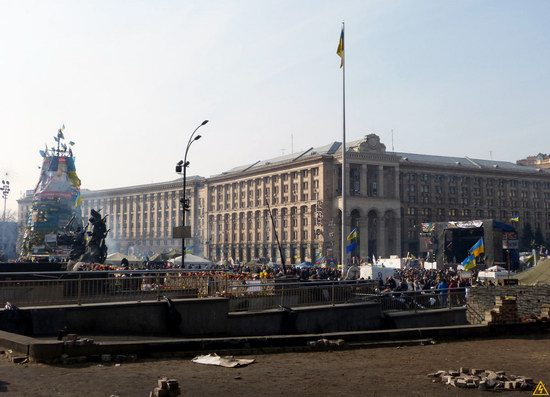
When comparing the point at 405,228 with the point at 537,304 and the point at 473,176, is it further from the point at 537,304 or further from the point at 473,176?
the point at 537,304

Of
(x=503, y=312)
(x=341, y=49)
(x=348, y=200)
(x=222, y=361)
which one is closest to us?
(x=222, y=361)

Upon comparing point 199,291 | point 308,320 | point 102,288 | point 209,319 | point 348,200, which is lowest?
point 308,320

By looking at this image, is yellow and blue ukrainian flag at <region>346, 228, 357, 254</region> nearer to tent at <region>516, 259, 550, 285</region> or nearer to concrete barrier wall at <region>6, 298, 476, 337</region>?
tent at <region>516, 259, 550, 285</region>

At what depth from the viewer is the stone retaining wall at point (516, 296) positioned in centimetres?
2303

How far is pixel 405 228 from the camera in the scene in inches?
4754

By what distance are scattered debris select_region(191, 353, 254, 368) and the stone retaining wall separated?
15.1 m

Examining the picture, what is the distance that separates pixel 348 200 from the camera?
110 metres

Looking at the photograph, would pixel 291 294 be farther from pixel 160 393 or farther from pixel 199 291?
pixel 160 393

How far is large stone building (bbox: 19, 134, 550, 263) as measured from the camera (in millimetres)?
110812

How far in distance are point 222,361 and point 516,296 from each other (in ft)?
54.2

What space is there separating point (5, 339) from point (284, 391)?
5783 millimetres

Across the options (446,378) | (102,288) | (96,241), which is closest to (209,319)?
(102,288)

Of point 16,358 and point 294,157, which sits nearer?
point 16,358

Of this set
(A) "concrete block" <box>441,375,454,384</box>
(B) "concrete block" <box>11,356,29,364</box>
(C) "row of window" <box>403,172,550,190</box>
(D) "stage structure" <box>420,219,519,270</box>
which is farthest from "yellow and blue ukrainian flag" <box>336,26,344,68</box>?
(C) "row of window" <box>403,172,550,190</box>
